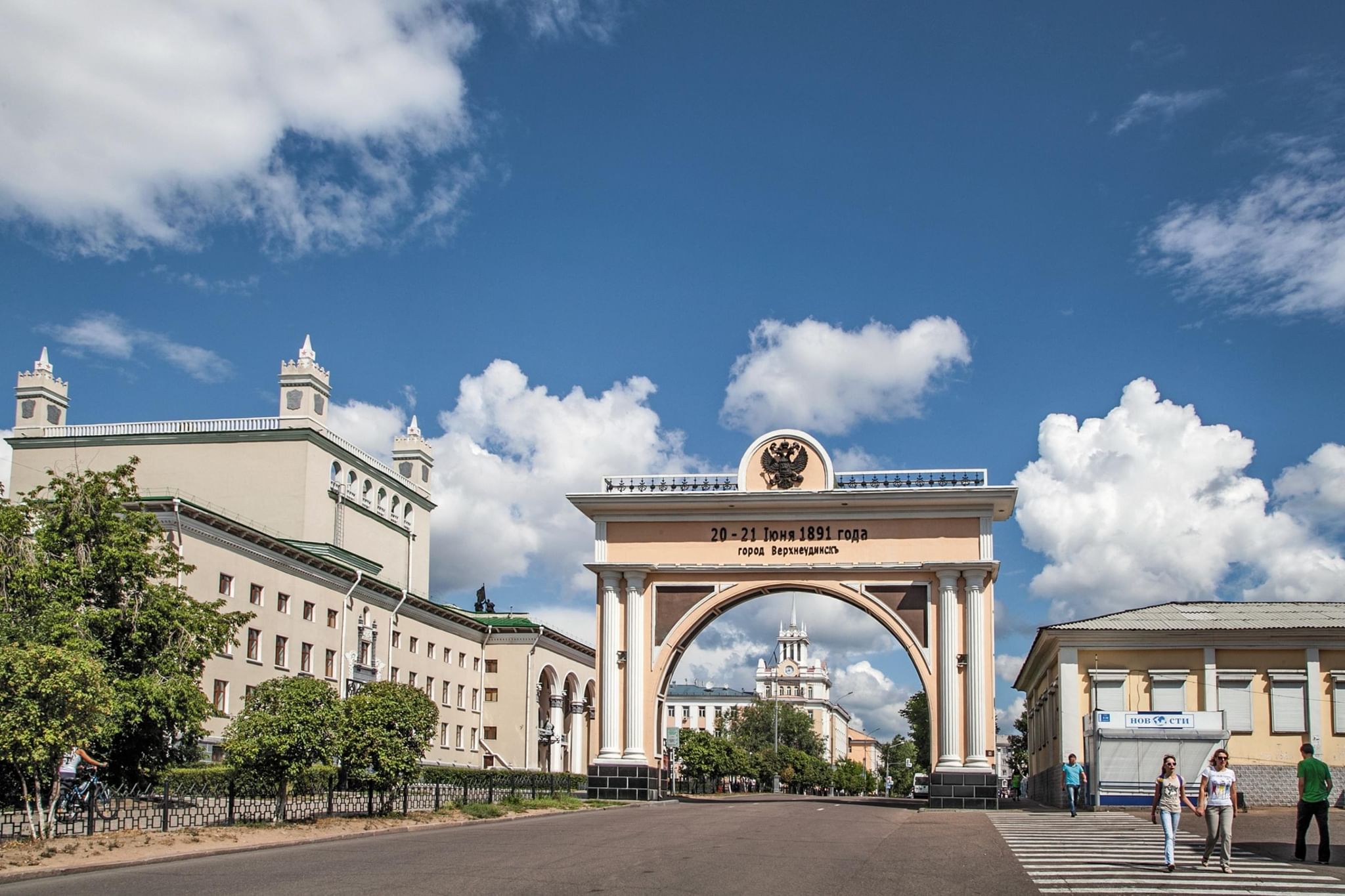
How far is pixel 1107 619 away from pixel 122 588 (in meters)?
28.0

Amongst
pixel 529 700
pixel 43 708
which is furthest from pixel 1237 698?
pixel 529 700

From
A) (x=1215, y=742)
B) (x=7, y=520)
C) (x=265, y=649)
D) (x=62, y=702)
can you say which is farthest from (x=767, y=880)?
(x=265, y=649)

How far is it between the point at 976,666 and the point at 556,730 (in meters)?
40.6

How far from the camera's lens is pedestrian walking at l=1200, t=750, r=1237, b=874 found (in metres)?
16.0

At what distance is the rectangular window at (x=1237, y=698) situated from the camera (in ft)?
122

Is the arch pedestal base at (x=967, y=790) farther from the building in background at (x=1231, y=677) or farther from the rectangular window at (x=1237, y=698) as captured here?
the rectangular window at (x=1237, y=698)

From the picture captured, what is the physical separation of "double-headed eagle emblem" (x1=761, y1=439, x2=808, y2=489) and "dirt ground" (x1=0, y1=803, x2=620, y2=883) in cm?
1764

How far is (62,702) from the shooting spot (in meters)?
18.7

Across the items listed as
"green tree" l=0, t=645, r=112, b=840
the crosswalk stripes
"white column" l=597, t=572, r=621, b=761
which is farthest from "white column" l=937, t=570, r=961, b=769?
"green tree" l=0, t=645, r=112, b=840

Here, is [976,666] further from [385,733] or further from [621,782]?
[385,733]

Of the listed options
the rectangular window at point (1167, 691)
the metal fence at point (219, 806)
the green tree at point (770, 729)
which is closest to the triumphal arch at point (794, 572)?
the rectangular window at point (1167, 691)

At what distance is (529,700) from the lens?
70.6 m

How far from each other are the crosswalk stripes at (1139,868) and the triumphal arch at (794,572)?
48.0 ft

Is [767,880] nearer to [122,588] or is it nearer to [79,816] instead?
[79,816]
